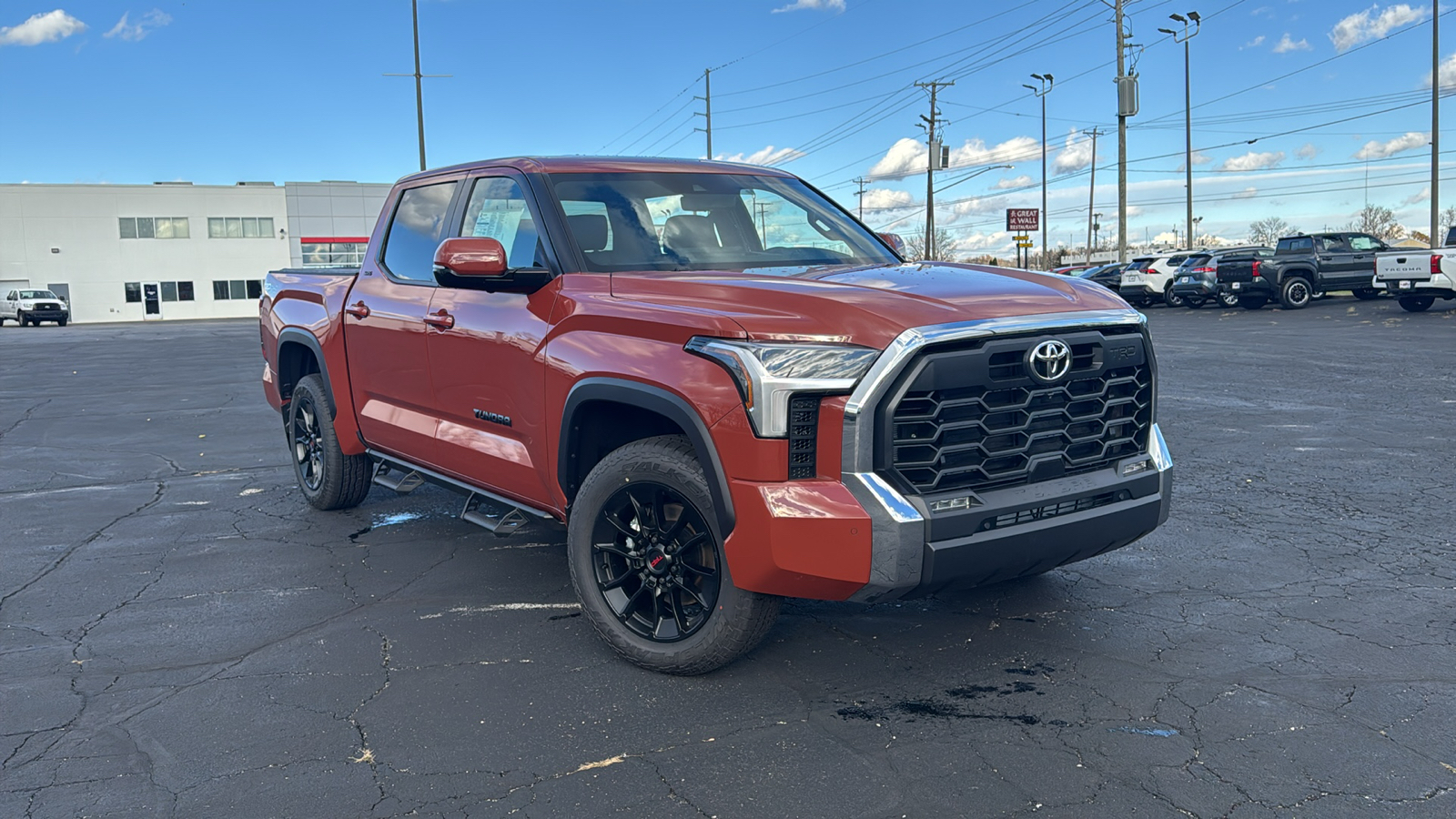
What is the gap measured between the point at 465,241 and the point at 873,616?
2.21 m

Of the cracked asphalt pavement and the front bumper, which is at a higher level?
the front bumper

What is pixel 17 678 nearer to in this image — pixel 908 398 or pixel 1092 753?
pixel 908 398

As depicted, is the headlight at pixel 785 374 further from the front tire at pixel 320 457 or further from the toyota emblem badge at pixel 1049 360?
the front tire at pixel 320 457

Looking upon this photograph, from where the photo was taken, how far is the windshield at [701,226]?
4570 millimetres

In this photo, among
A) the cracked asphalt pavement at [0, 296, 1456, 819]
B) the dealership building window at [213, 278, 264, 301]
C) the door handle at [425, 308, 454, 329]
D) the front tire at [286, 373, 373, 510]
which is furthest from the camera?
the dealership building window at [213, 278, 264, 301]

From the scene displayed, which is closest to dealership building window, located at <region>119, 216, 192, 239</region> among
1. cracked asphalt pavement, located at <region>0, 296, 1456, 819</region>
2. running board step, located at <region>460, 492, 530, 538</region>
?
cracked asphalt pavement, located at <region>0, 296, 1456, 819</region>

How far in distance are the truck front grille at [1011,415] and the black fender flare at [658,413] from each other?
547mm

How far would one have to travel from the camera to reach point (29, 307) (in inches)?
1799

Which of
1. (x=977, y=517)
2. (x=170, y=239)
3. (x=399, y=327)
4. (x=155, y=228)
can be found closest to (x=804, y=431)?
(x=977, y=517)

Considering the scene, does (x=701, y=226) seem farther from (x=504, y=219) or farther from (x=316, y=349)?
(x=316, y=349)

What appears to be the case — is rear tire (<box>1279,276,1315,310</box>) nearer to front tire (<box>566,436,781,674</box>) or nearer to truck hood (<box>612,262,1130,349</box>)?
truck hood (<box>612,262,1130,349</box>)

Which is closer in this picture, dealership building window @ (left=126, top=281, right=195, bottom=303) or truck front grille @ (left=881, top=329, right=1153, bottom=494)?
truck front grille @ (left=881, top=329, right=1153, bottom=494)

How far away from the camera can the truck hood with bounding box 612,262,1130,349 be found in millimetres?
3459

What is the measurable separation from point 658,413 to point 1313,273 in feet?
94.6
